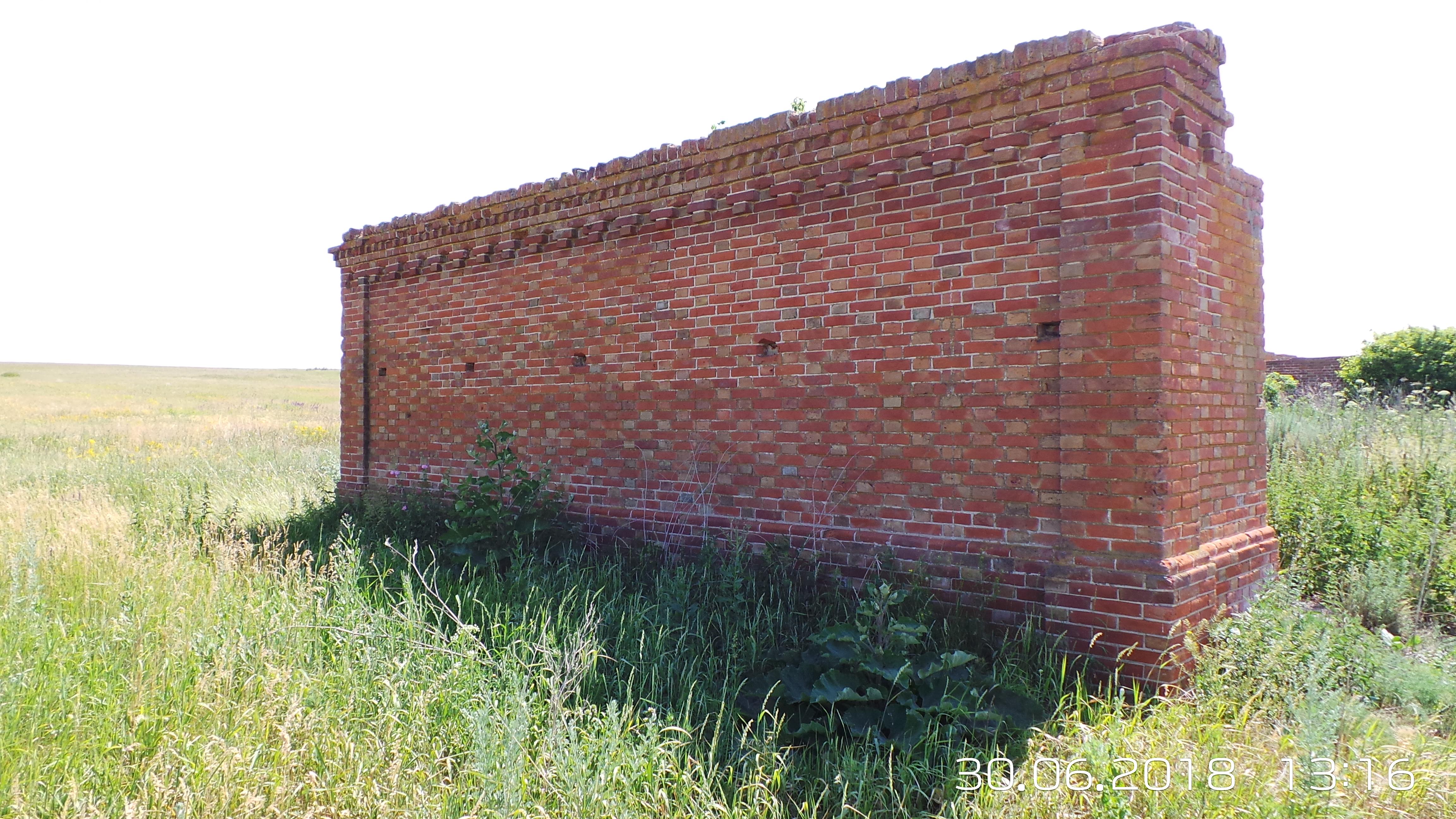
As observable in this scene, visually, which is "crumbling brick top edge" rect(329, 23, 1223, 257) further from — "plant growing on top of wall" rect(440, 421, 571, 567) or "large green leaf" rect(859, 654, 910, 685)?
"large green leaf" rect(859, 654, 910, 685)

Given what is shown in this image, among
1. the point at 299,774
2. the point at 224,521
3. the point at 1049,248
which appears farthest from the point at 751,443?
the point at 224,521

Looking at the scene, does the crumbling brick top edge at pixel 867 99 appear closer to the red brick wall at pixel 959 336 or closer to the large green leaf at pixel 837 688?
the red brick wall at pixel 959 336

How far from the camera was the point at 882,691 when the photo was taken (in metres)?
3.88

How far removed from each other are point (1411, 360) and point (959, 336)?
60.0 ft

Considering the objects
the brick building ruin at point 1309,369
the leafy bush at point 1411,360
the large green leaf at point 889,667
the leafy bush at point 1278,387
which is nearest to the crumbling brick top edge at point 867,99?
the large green leaf at point 889,667

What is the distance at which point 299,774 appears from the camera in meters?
3.15

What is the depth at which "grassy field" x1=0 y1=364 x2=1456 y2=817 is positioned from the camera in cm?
308

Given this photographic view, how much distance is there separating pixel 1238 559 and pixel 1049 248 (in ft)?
7.11

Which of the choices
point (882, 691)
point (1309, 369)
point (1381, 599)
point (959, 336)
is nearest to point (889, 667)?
point (882, 691)

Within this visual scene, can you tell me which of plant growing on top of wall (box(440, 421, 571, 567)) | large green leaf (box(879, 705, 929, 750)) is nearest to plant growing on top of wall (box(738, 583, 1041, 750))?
large green leaf (box(879, 705, 929, 750))

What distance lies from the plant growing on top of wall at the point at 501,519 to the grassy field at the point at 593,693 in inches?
9.3

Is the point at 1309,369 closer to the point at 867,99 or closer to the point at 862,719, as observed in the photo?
the point at 867,99

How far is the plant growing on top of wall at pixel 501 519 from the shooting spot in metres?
6.09

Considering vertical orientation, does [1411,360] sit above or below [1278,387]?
above
